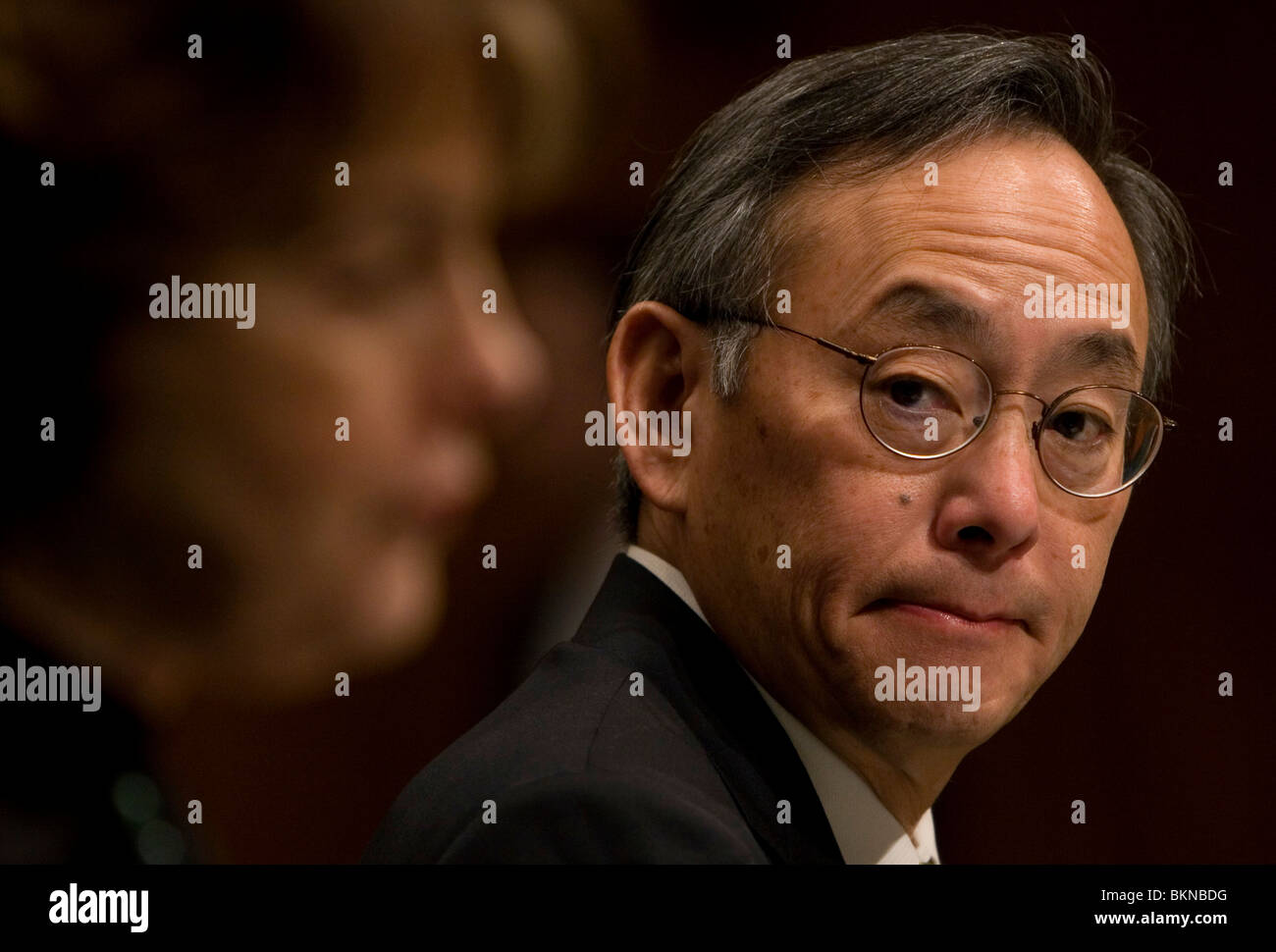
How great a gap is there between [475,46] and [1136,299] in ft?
3.23

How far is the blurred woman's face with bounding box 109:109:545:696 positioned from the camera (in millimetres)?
1897

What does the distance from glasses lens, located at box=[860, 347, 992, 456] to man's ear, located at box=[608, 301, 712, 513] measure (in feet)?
0.70

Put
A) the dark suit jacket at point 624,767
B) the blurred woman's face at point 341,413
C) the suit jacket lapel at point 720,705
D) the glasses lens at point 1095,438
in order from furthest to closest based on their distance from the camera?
the blurred woman's face at point 341,413, the glasses lens at point 1095,438, the suit jacket lapel at point 720,705, the dark suit jacket at point 624,767

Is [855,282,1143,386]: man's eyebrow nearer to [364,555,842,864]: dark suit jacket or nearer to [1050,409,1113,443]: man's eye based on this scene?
[1050,409,1113,443]: man's eye

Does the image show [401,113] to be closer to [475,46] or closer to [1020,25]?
[475,46]

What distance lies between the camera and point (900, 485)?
1486 millimetres

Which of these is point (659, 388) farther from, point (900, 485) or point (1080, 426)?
point (1080, 426)

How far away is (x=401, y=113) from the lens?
193 cm

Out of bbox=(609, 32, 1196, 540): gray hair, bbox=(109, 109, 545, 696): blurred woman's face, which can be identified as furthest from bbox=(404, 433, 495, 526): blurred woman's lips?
bbox=(609, 32, 1196, 540): gray hair

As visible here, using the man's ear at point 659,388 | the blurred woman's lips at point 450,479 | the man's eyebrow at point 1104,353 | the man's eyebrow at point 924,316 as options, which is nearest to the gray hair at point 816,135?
the man's ear at point 659,388

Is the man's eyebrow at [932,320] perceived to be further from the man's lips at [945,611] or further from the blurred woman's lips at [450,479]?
the blurred woman's lips at [450,479]

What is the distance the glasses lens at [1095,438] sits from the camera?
154 cm

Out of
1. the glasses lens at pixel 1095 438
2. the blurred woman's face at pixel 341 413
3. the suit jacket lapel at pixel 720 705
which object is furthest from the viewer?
the blurred woman's face at pixel 341 413

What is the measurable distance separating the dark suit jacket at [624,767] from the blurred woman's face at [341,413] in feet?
1.67
